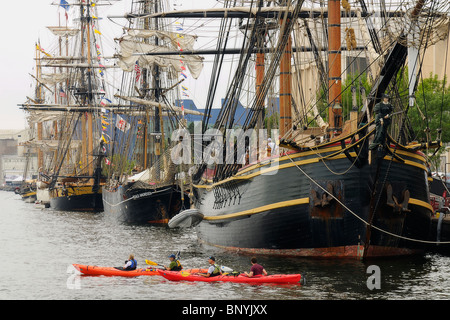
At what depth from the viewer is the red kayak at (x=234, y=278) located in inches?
1097

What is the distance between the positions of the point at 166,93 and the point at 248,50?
3270 centimetres

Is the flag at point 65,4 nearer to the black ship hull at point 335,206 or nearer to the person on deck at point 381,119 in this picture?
the black ship hull at point 335,206

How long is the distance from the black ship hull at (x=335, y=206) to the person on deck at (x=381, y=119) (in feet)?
4.25

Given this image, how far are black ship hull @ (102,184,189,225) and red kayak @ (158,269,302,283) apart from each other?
3019cm

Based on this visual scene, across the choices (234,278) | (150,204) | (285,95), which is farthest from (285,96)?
(150,204)

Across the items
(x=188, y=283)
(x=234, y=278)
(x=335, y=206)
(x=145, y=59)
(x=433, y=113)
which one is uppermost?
(x=145, y=59)

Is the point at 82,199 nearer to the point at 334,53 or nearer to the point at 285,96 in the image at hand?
the point at 285,96

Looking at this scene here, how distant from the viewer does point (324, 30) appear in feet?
145

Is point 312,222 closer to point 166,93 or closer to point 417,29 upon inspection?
point 417,29

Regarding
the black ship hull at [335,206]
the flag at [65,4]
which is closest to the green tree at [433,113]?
the black ship hull at [335,206]

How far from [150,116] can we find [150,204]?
46.3 feet

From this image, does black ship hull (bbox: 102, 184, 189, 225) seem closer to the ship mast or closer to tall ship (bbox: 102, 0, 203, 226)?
tall ship (bbox: 102, 0, 203, 226)

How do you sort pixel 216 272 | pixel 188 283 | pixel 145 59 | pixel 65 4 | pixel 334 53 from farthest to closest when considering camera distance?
pixel 65 4, pixel 145 59, pixel 334 53, pixel 188 283, pixel 216 272

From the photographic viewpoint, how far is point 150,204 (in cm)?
6253
